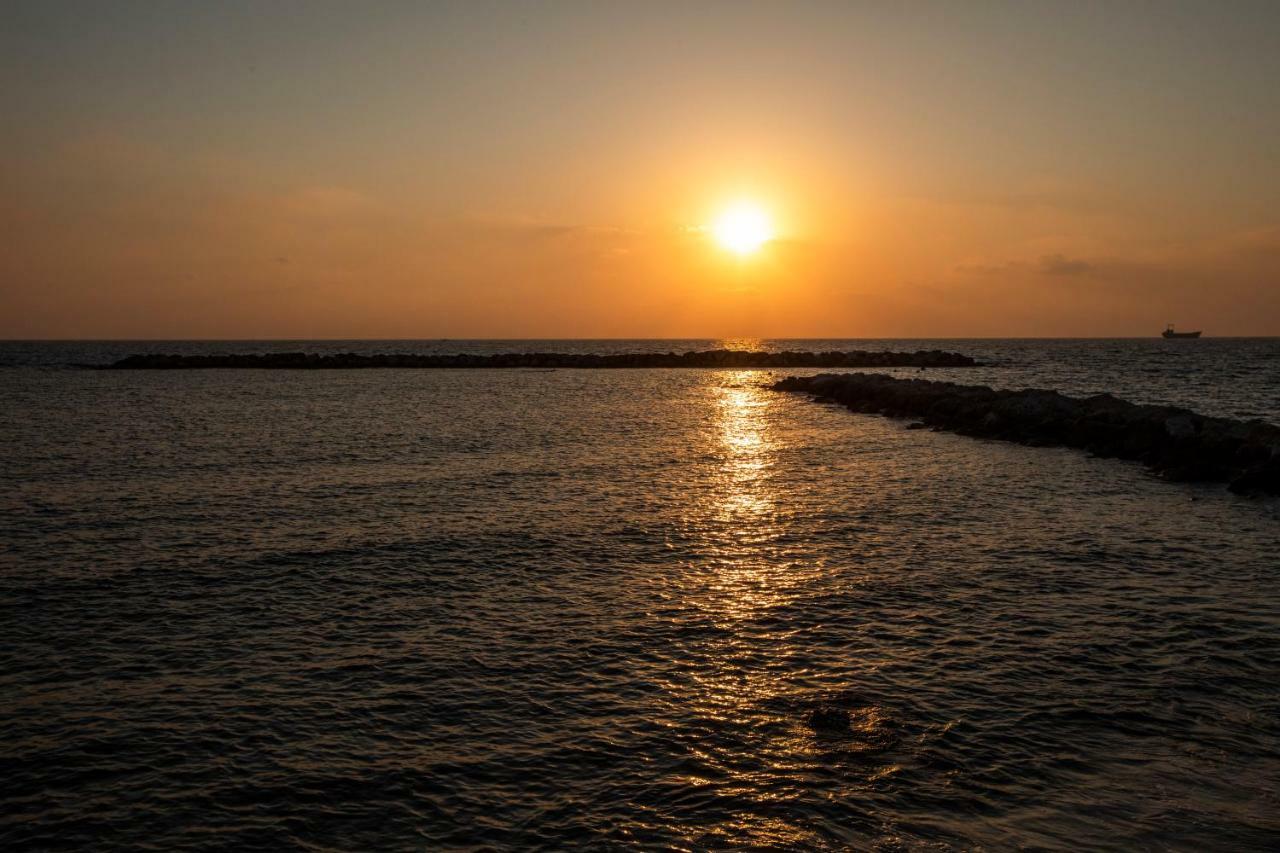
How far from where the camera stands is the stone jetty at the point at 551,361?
12000 centimetres

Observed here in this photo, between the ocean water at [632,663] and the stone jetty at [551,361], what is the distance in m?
98.2

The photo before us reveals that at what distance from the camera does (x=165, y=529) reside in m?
20.5

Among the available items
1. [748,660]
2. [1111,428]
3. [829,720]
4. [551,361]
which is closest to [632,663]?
[748,660]

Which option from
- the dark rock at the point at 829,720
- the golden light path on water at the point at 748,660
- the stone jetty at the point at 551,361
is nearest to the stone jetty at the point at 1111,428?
the golden light path on water at the point at 748,660

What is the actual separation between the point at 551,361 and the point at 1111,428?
336ft

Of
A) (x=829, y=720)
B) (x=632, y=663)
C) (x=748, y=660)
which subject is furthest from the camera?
(x=748, y=660)

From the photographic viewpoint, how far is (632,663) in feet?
40.7

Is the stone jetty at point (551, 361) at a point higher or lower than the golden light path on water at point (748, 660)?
higher

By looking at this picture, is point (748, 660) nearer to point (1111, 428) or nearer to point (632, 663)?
point (632, 663)

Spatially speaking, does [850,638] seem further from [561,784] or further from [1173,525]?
[1173,525]

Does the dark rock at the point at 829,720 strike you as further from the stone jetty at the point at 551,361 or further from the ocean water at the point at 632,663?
the stone jetty at the point at 551,361

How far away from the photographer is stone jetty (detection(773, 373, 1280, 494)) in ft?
95.4

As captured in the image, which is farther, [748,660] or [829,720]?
[748,660]

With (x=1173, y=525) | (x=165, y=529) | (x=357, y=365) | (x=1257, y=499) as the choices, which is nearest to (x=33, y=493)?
(x=165, y=529)
